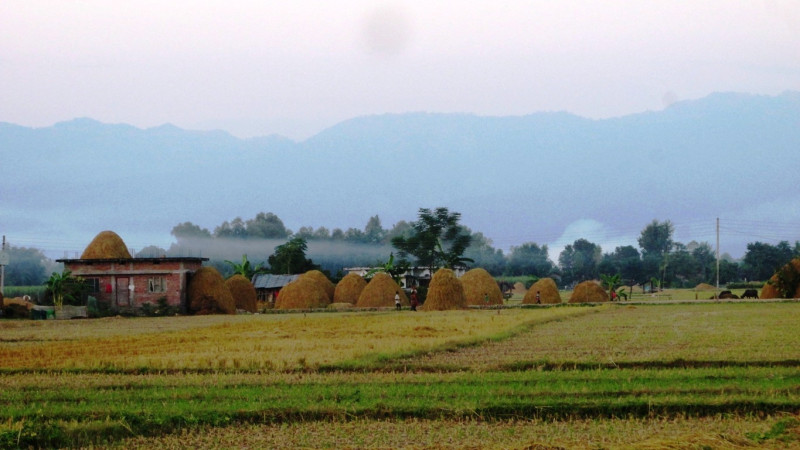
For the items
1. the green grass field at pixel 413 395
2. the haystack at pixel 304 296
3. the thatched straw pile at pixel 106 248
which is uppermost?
the thatched straw pile at pixel 106 248

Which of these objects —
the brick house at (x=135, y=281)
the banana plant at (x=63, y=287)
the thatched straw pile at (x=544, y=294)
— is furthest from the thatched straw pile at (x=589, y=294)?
the banana plant at (x=63, y=287)

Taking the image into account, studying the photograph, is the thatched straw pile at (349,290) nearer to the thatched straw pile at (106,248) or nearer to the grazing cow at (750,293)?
the thatched straw pile at (106,248)

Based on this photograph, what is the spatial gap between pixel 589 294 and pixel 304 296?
2143cm

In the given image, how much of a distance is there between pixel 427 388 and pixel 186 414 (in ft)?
11.8

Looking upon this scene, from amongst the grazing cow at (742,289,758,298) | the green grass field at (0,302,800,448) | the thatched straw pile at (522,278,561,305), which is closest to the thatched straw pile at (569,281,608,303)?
the thatched straw pile at (522,278,561,305)

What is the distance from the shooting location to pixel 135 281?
170 feet

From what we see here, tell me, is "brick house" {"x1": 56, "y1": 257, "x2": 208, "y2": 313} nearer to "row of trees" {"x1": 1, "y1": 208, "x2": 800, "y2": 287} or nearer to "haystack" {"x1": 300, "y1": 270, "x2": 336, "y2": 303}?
"haystack" {"x1": 300, "y1": 270, "x2": 336, "y2": 303}

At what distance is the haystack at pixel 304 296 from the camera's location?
62.8 meters

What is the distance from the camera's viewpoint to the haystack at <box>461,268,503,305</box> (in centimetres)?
6188

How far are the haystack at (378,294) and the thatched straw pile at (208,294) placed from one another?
11.7 meters

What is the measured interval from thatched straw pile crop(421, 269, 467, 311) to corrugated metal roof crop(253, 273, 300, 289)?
28939 millimetres

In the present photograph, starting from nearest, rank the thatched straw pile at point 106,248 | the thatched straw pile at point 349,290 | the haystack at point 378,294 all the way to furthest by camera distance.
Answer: the thatched straw pile at point 106,248
the haystack at point 378,294
the thatched straw pile at point 349,290

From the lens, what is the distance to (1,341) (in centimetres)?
2522

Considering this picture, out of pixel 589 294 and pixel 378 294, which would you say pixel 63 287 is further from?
pixel 589 294
